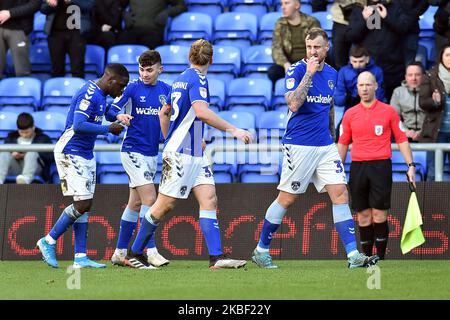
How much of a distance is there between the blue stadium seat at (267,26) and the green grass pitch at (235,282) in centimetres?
610

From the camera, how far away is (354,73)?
1577 cm

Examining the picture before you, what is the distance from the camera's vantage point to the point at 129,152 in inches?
504

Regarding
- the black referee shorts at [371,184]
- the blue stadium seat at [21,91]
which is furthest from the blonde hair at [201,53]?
the blue stadium seat at [21,91]

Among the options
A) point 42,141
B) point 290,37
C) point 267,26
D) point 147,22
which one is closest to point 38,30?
point 147,22

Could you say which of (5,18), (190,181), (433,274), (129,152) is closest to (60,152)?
(129,152)

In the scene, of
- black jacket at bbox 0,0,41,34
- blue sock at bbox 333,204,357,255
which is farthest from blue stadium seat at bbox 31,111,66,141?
blue sock at bbox 333,204,357,255

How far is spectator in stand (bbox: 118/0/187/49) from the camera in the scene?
18.2 metres

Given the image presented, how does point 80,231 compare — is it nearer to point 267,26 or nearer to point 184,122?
point 184,122

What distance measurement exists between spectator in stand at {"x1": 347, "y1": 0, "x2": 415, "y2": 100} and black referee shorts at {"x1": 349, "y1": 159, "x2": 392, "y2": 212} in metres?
3.44

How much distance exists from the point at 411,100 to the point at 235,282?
5996 mm

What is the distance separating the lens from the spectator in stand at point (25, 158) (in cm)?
1517

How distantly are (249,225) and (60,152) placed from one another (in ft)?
9.29

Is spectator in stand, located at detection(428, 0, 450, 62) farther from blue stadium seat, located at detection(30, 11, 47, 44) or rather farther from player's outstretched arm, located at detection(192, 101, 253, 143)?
blue stadium seat, located at detection(30, 11, 47, 44)
